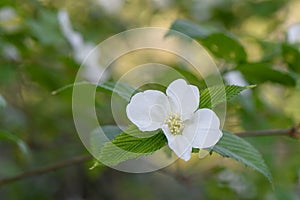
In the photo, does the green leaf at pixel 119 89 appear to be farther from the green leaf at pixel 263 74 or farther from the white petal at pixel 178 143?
the green leaf at pixel 263 74

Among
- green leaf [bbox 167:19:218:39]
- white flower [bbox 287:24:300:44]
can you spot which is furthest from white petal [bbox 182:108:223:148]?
white flower [bbox 287:24:300:44]

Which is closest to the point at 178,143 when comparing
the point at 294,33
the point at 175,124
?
the point at 175,124

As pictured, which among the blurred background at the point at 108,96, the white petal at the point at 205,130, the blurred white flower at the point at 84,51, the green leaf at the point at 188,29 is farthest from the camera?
the blurred white flower at the point at 84,51

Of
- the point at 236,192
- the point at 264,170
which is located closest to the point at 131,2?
the point at 236,192

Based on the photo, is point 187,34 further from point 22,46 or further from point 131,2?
point 131,2

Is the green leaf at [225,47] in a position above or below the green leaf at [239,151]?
above

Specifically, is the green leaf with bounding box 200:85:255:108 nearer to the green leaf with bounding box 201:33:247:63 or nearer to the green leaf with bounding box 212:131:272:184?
the green leaf with bounding box 212:131:272:184

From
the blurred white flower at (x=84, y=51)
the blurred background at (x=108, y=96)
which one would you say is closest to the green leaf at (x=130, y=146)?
the blurred background at (x=108, y=96)
